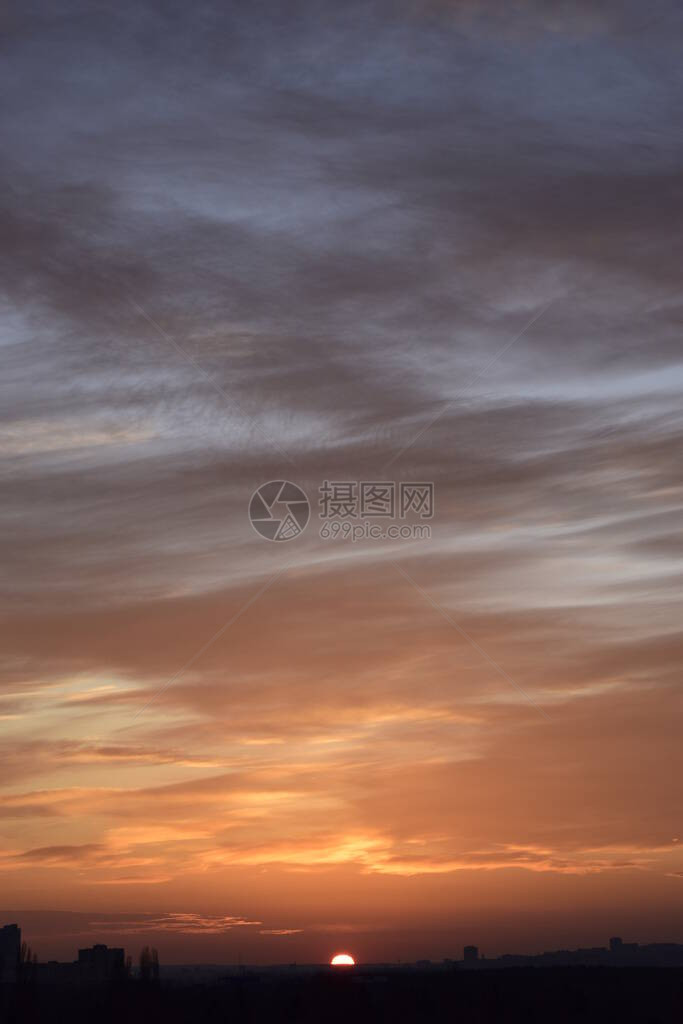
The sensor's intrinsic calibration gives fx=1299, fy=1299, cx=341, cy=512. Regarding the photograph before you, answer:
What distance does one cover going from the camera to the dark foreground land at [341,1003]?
127 metres

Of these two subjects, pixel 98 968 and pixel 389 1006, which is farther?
pixel 98 968

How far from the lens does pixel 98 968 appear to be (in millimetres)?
190125

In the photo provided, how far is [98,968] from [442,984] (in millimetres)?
55237

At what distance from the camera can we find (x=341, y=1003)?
132 metres

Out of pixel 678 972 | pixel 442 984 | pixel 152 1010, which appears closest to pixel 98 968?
pixel 442 984

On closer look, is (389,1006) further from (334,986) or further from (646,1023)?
(646,1023)

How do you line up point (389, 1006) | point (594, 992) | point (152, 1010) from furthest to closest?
point (594, 992)
point (389, 1006)
point (152, 1010)

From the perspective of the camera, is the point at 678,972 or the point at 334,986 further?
the point at 678,972

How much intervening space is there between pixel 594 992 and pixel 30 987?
223 ft

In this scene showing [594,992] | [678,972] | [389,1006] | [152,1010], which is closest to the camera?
[152,1010]

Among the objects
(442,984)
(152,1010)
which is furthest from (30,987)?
(442,984)

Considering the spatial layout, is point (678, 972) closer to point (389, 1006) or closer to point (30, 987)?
point (389, 1006)

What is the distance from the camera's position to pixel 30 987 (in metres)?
131

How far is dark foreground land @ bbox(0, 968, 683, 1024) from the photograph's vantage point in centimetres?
12700
